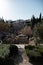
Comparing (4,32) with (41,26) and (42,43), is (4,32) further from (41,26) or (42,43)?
(41,26)

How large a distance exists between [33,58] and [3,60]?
492 cm

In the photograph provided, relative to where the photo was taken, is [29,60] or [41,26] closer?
[29,60]

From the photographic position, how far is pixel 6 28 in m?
43.6

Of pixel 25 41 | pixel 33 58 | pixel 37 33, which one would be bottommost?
pixel 25 41

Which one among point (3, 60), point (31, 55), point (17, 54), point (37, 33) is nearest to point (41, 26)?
point (37, 33)

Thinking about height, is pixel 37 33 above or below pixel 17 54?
above

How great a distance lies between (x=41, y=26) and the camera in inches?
809

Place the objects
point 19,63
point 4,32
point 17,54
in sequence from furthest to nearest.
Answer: point 4,32
point 17,54
point 19,63

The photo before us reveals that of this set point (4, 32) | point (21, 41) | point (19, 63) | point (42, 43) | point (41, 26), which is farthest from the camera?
point (4, 32)

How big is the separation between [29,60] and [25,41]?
1654 centimetres

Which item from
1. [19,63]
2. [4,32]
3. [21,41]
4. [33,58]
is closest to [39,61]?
[33,58]

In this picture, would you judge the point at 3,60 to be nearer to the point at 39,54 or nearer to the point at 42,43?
the point at 39,54

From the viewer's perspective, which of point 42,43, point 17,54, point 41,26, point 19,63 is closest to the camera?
point 19,63

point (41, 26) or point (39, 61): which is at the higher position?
point (41, 26)
